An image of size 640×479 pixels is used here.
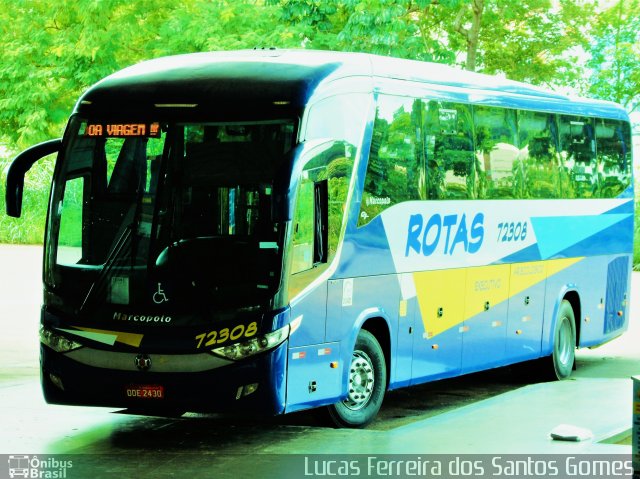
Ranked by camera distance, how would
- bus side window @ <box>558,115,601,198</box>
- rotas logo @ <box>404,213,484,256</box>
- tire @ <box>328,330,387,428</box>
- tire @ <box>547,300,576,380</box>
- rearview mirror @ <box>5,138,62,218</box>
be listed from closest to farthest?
rearview mirror @ <box>5,138,62,218</box> → tire @ <box>328,330,387,428</box> → rotas logo @ <box>404,213,484,256</box> → tire @ <box>547,300,576,380</box> → bus side window @ <box>558,115,601,198</box>

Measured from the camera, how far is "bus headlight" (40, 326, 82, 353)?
1138cm

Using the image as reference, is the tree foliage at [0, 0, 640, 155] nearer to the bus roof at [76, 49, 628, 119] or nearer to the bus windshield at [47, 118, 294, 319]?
the bus roof at [76, 49, 628, 119]

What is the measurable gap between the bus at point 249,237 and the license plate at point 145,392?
12 mm

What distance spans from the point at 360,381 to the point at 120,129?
10.7ft

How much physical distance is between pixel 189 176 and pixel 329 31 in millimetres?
16324

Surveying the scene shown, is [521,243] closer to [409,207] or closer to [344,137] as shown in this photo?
[409,207]

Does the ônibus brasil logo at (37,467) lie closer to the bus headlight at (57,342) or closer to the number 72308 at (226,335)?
the bus headlight at (57,342)

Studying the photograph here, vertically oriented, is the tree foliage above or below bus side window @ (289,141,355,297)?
above

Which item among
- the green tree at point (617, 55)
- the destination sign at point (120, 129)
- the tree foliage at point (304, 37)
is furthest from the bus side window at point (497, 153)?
the green tree at point (617, 55)

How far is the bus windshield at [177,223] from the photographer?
11.1 metres

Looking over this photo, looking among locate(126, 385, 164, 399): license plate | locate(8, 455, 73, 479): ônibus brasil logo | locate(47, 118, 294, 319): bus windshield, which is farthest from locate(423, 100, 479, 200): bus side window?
locate(8, 455, 73, 479): ônibus brasil logo

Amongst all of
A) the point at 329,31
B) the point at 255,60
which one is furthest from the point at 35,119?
the point at 255,60

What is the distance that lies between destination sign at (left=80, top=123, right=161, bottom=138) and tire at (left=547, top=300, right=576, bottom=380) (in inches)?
302

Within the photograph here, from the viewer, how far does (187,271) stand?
11195mm
